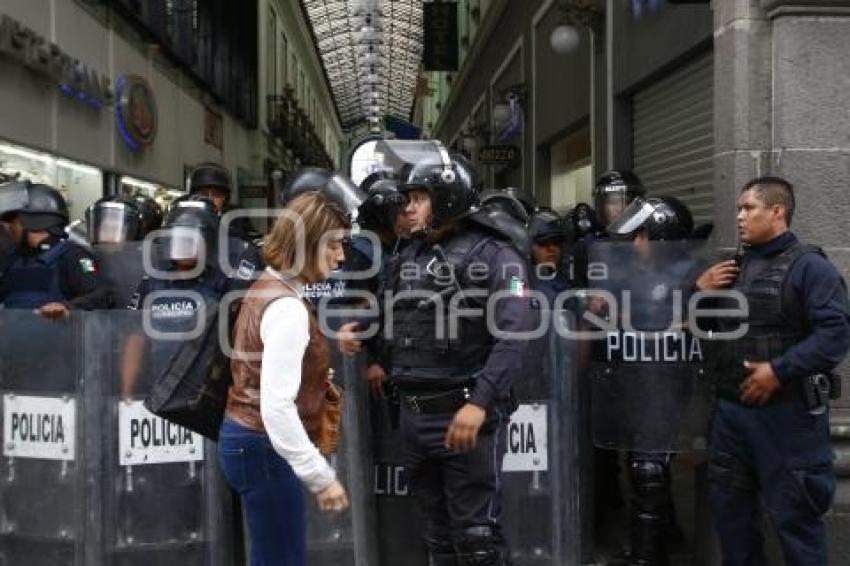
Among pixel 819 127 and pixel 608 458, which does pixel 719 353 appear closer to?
pixel 819 127

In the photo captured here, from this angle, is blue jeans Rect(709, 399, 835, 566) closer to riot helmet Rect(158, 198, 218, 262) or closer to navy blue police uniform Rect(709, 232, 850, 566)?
navy blue police uniform Rect(709, 232, 850, 566)

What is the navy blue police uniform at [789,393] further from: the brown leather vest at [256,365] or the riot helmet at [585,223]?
the riot helmet at [585,223]

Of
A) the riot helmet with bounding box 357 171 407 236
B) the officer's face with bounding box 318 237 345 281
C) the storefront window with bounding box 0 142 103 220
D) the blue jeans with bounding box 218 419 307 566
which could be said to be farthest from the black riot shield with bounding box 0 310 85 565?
the storefront window with bounding box 0 142 103 220

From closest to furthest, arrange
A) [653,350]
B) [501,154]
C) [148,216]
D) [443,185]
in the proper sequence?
[443,185] < [653,350] < [148,216] < [501,154]

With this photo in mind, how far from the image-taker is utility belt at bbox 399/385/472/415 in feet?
12.2

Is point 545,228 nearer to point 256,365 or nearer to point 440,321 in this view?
point 440,321

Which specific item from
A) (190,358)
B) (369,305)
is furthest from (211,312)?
(369,305)

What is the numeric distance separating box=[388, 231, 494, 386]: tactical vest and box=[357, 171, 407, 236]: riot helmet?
4.99 ft

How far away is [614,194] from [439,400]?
266cm

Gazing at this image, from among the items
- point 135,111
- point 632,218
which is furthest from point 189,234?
point 135,111

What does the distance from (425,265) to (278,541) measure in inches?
49.4

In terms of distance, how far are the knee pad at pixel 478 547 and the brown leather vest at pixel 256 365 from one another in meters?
0.85

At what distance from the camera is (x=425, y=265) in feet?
12.6

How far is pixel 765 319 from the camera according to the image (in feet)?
12.8
